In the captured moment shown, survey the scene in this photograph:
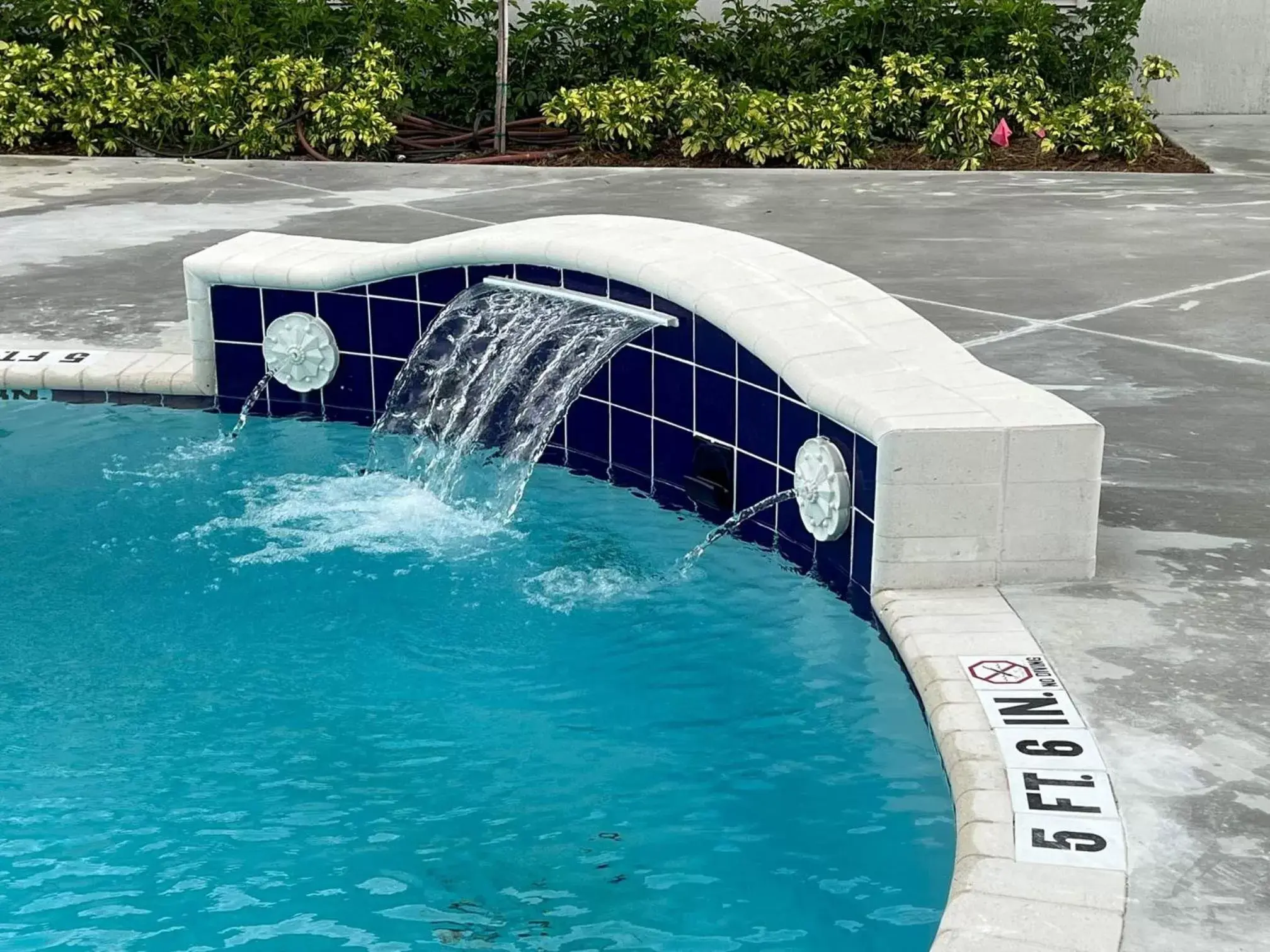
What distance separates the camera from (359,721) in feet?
16.1

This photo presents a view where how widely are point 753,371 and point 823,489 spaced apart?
790 mm

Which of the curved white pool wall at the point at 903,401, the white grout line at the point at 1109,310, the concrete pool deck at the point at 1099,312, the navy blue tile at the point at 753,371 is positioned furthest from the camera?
the white grout line at the point at 1109,310

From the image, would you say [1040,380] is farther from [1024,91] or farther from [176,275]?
[1024,91]

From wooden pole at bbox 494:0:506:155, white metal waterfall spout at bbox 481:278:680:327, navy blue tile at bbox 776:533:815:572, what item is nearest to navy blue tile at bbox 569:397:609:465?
white metal waterfall spout at bbox 481:278:680:327

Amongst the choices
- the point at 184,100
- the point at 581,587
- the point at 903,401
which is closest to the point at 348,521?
the point at 581,587

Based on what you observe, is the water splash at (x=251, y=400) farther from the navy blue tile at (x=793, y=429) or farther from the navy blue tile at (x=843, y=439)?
the navy blue tile at (x=843, y=439)

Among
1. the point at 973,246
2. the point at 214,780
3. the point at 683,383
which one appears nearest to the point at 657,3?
the point at 973,246

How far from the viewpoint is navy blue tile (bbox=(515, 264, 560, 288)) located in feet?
23.0

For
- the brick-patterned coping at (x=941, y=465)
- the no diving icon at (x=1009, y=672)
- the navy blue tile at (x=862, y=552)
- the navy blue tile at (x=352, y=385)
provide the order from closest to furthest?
the brick-patterned coping at (x=941, y=465), the no diving icon at (x=1009, y=672), the navy blue tile at (x=862, y=552), the navy blue tile at (x=352, y=385)

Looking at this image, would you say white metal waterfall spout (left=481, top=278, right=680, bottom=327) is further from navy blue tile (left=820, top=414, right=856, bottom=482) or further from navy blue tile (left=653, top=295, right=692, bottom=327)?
navy blue tile (left=820, top=414, right=856, bottom=482)

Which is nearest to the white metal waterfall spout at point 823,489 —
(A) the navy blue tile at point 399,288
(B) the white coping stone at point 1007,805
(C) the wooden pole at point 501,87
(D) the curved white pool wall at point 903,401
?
(D) the curved white pool wall at point 903,401

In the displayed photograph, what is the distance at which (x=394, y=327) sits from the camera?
301 inches

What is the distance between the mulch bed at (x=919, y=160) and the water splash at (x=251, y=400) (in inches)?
283

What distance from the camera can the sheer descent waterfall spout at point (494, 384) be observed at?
22.2 feet
